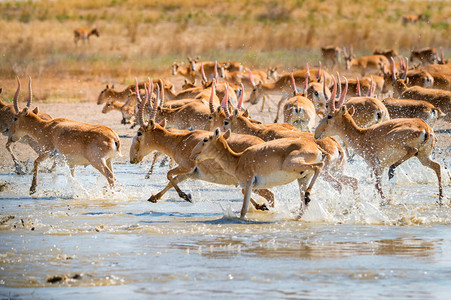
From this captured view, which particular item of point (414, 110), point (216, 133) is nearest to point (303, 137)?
point (216, 133)

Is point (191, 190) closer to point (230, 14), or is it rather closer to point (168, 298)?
point (168, 298)

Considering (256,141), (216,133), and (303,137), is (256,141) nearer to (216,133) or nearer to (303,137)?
(303,137)

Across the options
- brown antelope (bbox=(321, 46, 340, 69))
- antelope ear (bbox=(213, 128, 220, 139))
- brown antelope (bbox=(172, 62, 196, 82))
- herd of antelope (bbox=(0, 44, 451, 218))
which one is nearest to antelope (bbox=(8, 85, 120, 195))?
herd of antelope (bbox=(0, 44, 451, 218))

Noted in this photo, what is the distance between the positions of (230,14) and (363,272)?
180 feet

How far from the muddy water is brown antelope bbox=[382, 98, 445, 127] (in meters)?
3.58

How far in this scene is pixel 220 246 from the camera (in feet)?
29.4

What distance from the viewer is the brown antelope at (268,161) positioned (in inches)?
394

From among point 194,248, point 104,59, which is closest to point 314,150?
point 194,248

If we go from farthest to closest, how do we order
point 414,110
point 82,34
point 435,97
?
point 82,34, point 435,97, point 414,110

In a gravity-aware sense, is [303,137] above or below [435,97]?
below

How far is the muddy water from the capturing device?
23.7 feet

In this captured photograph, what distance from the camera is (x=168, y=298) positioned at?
6.88 m

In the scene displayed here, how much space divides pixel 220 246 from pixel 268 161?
5.10 ft

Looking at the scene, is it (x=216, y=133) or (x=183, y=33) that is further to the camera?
(x=183, y=33)
